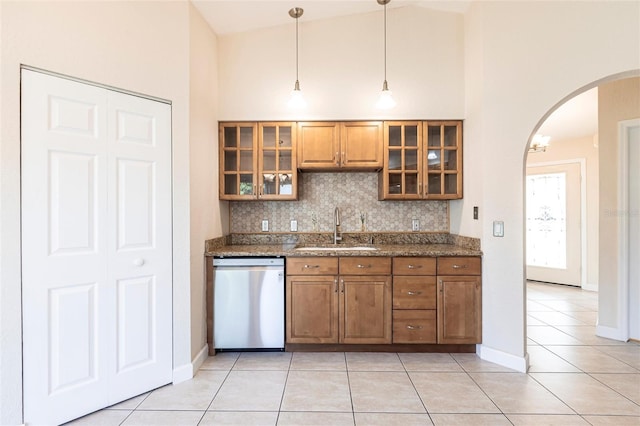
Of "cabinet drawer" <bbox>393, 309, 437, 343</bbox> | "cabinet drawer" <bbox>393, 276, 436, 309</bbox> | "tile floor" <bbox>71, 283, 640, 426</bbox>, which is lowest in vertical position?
"tile floor" <bbox>71, 283, 640, 426</bbox>

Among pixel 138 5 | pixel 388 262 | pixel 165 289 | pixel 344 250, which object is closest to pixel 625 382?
pixel 388 262

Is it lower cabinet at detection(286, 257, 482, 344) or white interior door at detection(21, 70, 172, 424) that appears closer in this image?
white interior door at detection(21, 70, 172, 424)

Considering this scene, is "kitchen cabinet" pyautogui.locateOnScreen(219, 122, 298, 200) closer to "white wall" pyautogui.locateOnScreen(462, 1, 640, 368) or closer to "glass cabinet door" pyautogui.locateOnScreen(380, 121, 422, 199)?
"glass cabinet door" pyautogui.locateOnScreen(380, 121, 422, 199)

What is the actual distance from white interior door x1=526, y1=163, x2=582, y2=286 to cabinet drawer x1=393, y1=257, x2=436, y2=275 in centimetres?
426

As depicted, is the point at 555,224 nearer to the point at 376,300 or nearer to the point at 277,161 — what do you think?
the point at 376,300

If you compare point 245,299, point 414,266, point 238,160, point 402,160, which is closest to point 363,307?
point 414,266

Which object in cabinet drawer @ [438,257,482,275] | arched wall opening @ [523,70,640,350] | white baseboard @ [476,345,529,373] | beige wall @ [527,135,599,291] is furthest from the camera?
beige wall @ [527,135,599,291]

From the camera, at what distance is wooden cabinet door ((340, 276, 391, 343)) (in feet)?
9.23

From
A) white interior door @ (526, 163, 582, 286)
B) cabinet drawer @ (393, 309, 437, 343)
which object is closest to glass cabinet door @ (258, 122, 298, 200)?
cabinet drawer @ (393, 309, 437, 343)

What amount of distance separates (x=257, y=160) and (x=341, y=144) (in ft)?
2.78

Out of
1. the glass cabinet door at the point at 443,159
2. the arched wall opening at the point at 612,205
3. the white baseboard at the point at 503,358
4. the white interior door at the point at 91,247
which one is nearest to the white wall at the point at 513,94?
the white baseboard at the point at 503,358

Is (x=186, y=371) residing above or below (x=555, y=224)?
below

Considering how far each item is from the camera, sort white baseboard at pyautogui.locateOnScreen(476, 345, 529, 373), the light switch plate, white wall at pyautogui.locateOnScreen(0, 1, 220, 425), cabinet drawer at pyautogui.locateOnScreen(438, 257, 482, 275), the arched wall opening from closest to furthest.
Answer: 1. white wall at pyautogui.locateOnScreen(0, 1, 220, 425)
2. white baseboard at pyautogui.locateOnScreen(476, 345, 529, 373)
3. the light switch plate
4. cabinet drawer at pyautogui.locateOnScreen(438, 257, 482, 275)
5. the arched wall opening

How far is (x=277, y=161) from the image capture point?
3.16 meters
